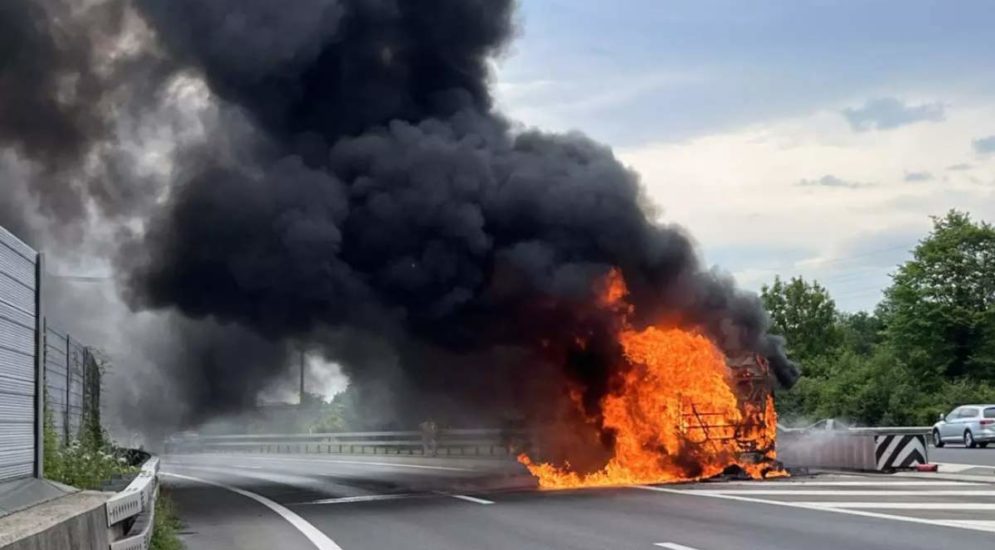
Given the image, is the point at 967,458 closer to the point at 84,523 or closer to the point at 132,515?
the point at 132,515

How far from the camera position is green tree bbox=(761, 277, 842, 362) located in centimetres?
7188

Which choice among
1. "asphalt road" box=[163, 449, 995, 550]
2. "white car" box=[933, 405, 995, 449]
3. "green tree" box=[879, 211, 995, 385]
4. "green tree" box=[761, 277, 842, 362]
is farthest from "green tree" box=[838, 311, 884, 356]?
"asphalt road" box=[163, 449, 995, 550]

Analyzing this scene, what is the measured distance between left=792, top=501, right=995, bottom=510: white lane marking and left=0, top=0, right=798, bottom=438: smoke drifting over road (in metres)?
6.80

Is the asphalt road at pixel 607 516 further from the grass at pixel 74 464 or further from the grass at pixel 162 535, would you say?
the grass at pixel 74 464

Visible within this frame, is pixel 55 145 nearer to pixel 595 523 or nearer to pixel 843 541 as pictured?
pixel 595 523

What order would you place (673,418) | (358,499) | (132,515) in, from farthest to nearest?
(673,418) → (358,499) → (132,515)

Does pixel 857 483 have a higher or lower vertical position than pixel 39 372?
lower

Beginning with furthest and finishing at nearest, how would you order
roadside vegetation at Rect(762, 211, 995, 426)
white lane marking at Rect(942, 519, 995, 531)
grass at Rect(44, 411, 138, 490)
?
roadside vegetation at Rect(762, 211, 995, 426)
white lane marking at Rect(942, 519, 995, 531)
grass at Rect(44, 411, 138, 490)

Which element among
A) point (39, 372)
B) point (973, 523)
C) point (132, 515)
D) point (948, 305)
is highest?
point (948, 305)

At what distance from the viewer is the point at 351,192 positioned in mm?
21562

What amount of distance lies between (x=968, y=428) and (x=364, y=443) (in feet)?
65.3

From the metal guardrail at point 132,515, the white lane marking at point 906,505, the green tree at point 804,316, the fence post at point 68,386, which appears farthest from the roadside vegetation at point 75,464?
the green tree at point 804,316

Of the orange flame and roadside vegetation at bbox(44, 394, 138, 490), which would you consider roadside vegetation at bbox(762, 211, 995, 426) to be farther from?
roadside vegetation at bbox(44, 394, 138, 490)

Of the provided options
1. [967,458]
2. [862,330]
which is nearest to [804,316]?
[862,330]
